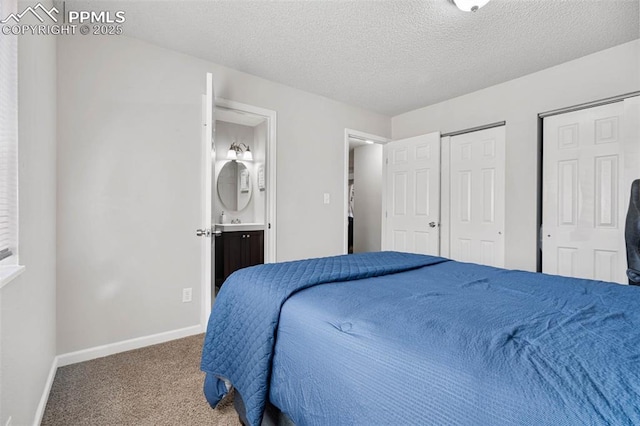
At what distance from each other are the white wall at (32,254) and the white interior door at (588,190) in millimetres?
3668

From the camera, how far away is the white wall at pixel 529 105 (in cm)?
255

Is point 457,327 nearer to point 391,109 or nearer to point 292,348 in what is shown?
point 292,348

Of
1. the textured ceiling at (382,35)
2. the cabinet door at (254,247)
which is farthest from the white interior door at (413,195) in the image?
the cabinet door at (254,247)

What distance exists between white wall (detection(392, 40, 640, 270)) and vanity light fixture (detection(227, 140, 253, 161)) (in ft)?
9.49

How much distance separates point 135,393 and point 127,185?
143 cm

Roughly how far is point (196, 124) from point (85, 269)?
1380 mm

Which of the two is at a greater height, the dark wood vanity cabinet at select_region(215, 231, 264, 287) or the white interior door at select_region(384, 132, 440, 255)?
Result: the white interior door at select_region(384, 132, 440, 255)

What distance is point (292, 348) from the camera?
1.08 m

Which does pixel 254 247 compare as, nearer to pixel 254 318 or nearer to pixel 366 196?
pixel 366 196

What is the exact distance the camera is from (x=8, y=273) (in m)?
1.04

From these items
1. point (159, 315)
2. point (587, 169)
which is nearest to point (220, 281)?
point (159, 315)

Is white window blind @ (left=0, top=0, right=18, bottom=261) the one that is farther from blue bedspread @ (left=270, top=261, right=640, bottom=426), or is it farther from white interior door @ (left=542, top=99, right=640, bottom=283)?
white interior door @ (left=542, top=99, right=640, bottom=283)

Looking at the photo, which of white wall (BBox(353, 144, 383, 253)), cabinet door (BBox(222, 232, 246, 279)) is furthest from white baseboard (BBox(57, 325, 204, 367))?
white wall (BBox(353, 144, 383, 253))

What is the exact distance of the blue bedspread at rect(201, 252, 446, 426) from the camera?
45.4 inches
